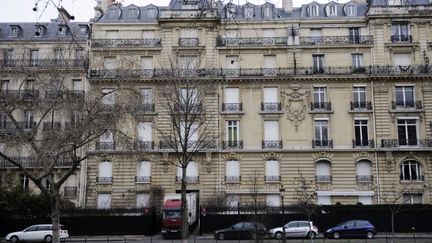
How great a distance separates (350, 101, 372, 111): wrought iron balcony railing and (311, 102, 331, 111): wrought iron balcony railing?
1.95 m

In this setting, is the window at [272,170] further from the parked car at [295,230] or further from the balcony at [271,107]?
the parked car at [295,230]

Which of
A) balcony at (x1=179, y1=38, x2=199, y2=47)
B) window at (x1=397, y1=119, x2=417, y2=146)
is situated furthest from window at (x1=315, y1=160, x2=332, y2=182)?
balcony at (x1=179, y1=38, x2=199, y2=47)

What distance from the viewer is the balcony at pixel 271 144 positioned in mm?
39469

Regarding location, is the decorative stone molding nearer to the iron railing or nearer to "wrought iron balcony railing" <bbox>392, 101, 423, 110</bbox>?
the iron railing

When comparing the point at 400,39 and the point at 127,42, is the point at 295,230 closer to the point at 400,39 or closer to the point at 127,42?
the point at 400,39

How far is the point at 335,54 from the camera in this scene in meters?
41.1

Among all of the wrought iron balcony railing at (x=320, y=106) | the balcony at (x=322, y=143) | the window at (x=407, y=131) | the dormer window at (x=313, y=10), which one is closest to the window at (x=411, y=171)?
the window at (x=407, y=131)

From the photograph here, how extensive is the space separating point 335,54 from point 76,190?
81.6ft

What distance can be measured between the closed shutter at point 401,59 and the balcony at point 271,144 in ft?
39.4

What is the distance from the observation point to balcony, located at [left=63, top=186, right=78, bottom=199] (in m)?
39.9

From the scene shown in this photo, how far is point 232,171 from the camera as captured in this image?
39281mm

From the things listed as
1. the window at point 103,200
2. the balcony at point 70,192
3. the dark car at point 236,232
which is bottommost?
the dark car at point 236,232

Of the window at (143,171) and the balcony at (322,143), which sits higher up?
the balcony at (322,143)

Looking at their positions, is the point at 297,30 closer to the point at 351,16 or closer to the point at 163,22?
the point at 351,16
